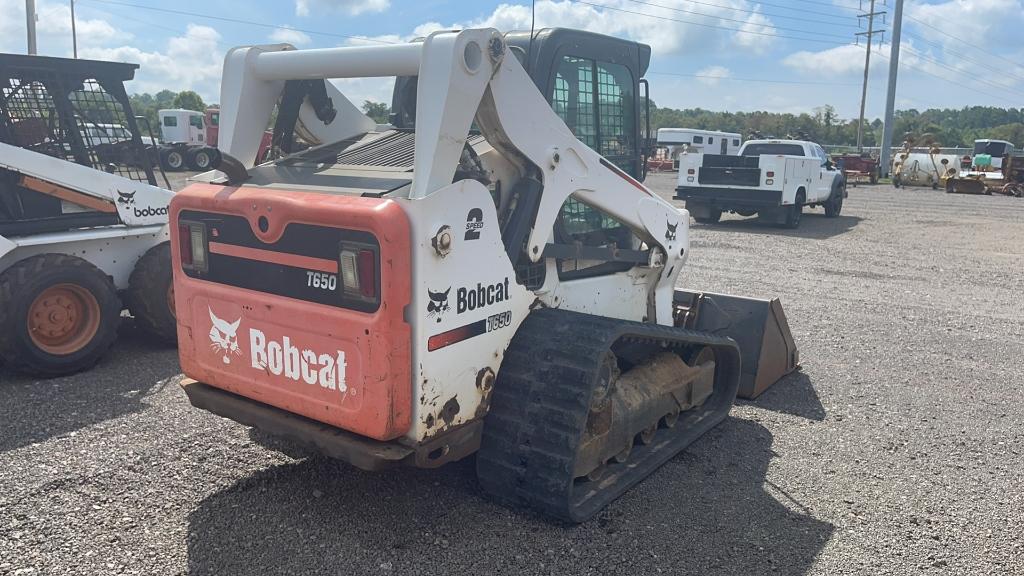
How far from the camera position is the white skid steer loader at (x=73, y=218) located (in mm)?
5812

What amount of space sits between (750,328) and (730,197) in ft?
36.3

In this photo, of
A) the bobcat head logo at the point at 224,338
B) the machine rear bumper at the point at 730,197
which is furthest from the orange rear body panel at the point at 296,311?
the machine rear bumper at the point at 730,197

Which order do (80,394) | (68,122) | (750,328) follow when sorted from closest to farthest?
1. (80,394)
2. (750,328)
3. (68,122)

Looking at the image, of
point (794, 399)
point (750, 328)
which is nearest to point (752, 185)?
point (750, 328)

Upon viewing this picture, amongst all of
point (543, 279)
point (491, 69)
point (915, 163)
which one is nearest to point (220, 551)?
point (543, 279)

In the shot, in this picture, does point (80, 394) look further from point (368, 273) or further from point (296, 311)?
point (368, 273)

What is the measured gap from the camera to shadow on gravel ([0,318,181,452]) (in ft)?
16.0

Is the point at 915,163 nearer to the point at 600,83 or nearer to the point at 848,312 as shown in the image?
the point at 848,312

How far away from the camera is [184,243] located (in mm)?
3877

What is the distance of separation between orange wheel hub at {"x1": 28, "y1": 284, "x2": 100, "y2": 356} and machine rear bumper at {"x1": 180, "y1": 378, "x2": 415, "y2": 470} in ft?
8.35

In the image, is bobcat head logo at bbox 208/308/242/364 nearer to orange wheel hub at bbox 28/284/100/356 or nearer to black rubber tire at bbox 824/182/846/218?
orange wheel hub at bbox 28/284/100/356

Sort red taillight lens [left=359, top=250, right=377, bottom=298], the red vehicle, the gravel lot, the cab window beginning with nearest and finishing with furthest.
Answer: red taillight lens [left=359, top=250, right=377, bottom=298], the gravel lot, the cab window, the red vehicle

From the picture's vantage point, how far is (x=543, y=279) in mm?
4109

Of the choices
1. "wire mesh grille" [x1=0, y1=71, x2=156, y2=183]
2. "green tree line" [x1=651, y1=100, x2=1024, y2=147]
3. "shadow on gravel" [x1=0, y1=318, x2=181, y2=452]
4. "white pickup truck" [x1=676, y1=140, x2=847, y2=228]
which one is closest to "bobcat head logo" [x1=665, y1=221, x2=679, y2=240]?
"shadow on gravel" [x1=0, y1=318, x2=181, y2=452]
